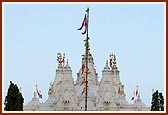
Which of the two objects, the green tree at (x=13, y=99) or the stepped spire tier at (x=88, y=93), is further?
the stepped spire tier at (x=88, y=93)

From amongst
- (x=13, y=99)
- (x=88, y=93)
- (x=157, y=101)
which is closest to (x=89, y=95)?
(x=88, y=93)

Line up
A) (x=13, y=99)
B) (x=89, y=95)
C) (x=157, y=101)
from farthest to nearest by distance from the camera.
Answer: (x=89, y=95)
(x=157, y=101)
(x=13, y=99)

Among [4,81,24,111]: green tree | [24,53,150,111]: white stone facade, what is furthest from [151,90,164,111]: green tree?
[24,53,150,111]: white stone facade

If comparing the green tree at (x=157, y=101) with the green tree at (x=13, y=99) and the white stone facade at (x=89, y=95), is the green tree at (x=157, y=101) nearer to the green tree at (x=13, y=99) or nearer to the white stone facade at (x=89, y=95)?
the green tree at (x=13, y=99)

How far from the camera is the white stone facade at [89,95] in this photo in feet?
125

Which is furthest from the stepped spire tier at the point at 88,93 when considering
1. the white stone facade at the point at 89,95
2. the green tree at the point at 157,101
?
the green tree at the point at 157,101

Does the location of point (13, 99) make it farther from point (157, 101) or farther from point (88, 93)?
point (88, 93)

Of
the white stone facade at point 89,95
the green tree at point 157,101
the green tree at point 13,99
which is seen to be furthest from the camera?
the white stone facade at point 89,95

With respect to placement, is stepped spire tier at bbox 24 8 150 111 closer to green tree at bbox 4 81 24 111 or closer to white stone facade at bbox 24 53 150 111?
white stone facade at bbox 24 53 150 111

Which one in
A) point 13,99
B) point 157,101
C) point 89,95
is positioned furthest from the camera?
point 89,95

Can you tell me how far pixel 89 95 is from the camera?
133 feet

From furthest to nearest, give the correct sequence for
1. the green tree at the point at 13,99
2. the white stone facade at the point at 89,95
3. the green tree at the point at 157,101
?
the white stone facade at the point at 89,95
the green tree at the point at 157,101
the green tree at the point at 13,99

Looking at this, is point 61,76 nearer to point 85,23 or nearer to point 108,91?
point 108,91

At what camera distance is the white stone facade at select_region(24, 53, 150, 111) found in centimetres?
3812
